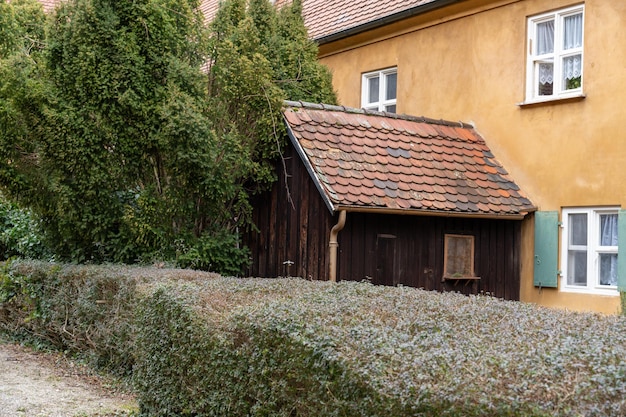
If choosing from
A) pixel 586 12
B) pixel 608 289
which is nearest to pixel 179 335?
pixel 608 289

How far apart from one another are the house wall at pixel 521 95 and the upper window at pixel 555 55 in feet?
0.49

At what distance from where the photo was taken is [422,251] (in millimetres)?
12469

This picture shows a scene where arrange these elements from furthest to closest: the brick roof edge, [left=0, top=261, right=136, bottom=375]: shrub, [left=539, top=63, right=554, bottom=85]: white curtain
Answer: [left=539, top=63, right=554, bottom=85]: white curtain → the brick roof edge → [left=0, top=261, right=136, bottom=375]: shrub

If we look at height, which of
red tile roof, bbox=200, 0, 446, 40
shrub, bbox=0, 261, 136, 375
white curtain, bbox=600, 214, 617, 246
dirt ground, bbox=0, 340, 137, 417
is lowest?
dirt ground, bbox=0, 340, 137, 417

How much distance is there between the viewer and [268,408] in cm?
555

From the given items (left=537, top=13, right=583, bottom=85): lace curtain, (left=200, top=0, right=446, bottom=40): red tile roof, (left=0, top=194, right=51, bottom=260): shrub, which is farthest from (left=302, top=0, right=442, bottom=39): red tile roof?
(left=0, top=194, right=51, bottom=260): shrub

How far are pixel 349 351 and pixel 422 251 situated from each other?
788 centimetres

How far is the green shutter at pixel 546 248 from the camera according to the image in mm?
13070

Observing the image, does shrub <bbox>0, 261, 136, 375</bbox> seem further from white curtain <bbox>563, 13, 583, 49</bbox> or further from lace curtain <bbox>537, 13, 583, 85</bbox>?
white curtain <bbox>563, 13, 583, 49</bbox>

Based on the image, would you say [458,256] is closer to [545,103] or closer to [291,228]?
[291,228]

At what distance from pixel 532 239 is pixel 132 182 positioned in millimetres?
6492

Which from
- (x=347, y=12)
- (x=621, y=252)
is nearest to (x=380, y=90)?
(x=347, y=12)

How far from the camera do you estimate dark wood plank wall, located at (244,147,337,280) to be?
38.6 ft

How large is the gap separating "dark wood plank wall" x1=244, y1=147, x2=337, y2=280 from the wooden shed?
0.05ft
